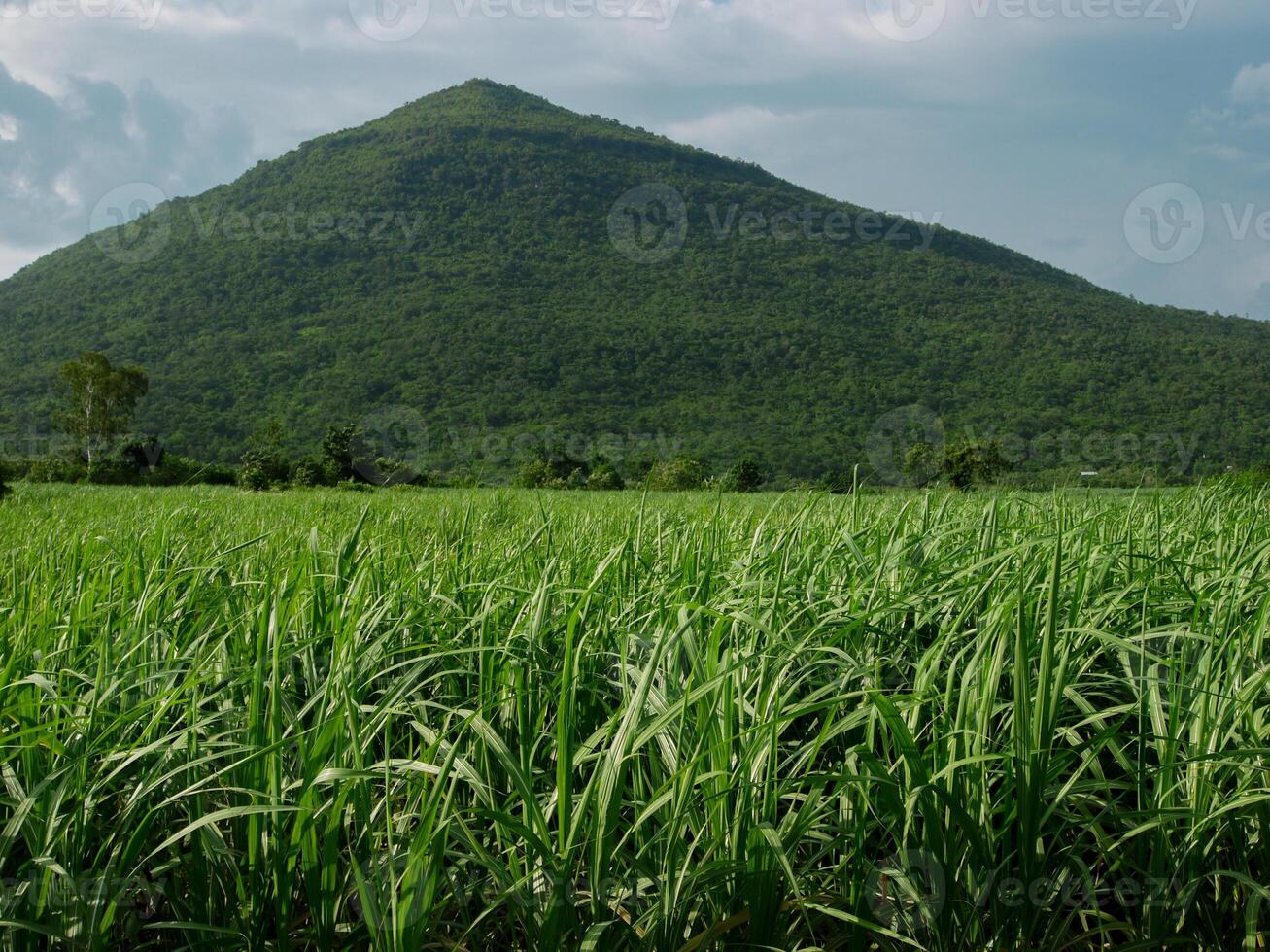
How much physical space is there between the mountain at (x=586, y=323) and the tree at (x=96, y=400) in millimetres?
5502

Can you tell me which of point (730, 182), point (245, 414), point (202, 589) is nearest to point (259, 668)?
point (202, 589)

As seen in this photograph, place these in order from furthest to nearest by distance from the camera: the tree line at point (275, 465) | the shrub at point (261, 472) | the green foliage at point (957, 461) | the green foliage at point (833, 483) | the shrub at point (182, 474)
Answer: the green foliage at point (957, 461) → the shrub at point (182, 474) → the tree line at point (275, 465) → the shrub at point (261, 472) → the green foliage at point (833, 483)

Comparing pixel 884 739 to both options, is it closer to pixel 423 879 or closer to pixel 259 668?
pixel 423 879

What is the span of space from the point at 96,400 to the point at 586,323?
116 ft

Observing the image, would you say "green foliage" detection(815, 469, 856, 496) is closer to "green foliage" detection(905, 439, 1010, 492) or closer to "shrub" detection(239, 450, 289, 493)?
"shrub" detection(239, 450, 289, 493)

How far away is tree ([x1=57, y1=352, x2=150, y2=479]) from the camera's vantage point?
3256 centimetres

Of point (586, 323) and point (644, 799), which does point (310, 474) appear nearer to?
point (644, 799)

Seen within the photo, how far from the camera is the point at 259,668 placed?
1.21 meters

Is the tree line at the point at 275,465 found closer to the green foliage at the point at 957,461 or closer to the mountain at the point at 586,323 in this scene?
the green foliage at the point at 957,461

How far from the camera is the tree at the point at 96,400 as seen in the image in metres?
32.6

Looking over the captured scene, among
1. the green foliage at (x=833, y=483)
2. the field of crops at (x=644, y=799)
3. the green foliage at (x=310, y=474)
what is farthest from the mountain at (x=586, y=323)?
the field of crops at (x=644, y=799)

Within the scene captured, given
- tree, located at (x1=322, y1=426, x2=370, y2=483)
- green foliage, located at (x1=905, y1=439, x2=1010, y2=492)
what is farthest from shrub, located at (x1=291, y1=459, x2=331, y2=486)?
green foliage, located at (x1=905, y1=439, x2=1010, y2=492)

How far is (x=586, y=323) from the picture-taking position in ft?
206

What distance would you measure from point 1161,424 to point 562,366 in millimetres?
35145
